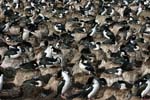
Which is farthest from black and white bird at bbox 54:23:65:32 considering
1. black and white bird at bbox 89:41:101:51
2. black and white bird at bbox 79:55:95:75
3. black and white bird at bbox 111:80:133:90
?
black and white bird at bbox 111:80:133:90

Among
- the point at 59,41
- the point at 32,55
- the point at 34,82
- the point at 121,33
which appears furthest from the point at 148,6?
the point at 34,82

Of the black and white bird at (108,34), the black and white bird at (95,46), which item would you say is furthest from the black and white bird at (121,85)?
the black and white bird at (108,34)

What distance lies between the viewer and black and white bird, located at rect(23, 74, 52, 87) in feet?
52.0

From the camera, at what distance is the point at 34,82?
1586 cm

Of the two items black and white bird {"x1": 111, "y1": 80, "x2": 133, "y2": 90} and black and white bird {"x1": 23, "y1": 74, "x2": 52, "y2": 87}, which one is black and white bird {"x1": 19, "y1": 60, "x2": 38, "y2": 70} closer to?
black and white bird {"x1": 23, "y1": 74, "x2": 52, "y2": 87}

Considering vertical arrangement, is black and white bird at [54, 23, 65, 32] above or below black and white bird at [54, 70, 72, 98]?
above

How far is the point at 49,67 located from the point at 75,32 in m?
4.72

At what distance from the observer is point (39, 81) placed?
15.9m

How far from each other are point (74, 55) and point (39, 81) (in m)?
2.82

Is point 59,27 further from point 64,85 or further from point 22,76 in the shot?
point 64,85

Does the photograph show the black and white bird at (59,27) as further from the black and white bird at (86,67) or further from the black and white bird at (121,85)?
the black and white bird at (121,85)

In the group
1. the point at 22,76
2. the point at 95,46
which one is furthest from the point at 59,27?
the point at 22,76

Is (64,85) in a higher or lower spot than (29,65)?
lower

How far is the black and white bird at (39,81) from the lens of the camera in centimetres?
1584
